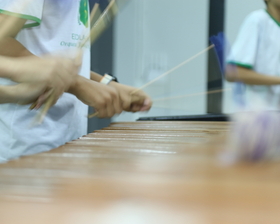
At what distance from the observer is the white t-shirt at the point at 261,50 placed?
1715 millimetres

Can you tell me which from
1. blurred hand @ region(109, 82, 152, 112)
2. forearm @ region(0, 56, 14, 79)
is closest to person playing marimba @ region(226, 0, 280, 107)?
blurred hand @ region(109, 82, 152, 112)

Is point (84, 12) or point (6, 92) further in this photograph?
point (84, 12)

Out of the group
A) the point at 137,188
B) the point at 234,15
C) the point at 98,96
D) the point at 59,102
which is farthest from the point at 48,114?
the point at 234,15

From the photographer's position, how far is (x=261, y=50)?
1731 mm

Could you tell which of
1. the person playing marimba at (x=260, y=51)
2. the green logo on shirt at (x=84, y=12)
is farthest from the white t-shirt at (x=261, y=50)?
the green logo on shirt at (x=84, y=12)

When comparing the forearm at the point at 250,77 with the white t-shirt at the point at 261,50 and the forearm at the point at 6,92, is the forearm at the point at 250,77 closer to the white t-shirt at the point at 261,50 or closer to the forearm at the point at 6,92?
the white t-shirt at the point at 261,50

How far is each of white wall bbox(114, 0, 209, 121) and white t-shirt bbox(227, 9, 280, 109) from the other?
111 centimetres

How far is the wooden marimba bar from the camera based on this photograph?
1.02 feet

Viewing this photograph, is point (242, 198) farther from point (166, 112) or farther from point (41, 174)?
point (166, 112)

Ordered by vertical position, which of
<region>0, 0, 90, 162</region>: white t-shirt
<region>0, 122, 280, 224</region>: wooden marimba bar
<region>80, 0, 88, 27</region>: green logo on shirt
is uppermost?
<region>80, 0, 88, 27</region>: green logo on shirt

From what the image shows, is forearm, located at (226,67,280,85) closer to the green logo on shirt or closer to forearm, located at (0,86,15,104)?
the green logo on shirt

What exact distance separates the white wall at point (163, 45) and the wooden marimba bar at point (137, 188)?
2299 millimetres

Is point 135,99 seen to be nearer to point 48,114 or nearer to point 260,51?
point 48,114

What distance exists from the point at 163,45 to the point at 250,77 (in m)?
1.50
